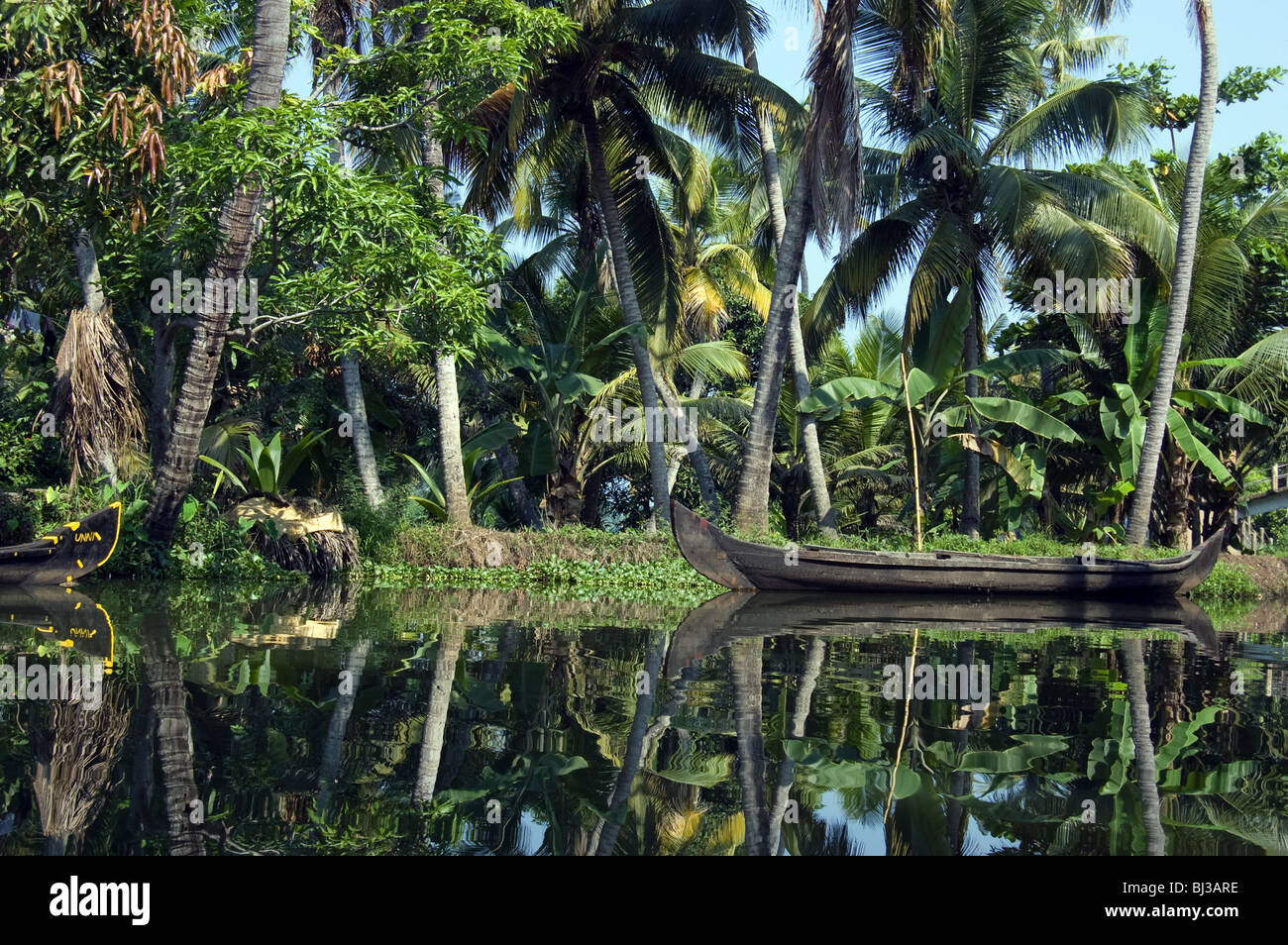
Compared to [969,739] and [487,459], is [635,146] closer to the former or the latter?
[487,459]

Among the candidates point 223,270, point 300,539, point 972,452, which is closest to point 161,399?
point 300,539

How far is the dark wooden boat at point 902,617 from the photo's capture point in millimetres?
11336

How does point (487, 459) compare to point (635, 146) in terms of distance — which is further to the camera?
point (487, 459)

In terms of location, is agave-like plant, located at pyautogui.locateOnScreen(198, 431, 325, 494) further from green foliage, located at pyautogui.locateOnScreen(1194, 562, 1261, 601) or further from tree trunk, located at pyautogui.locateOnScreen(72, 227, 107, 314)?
green foliage, located at pyautogui.locateOnScreen(1194, 562, 1261, 601)

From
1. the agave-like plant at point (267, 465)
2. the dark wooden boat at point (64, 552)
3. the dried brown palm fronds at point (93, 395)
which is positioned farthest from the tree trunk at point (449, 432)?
the dark wooden boat at point (64, 552)

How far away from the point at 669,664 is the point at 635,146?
37.8ft

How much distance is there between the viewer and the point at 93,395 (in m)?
15.1

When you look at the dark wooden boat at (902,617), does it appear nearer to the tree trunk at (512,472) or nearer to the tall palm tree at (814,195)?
the tall palm tree at (814,195)

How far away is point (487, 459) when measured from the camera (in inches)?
Result: 933

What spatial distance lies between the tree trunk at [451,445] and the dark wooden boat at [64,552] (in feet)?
18.1

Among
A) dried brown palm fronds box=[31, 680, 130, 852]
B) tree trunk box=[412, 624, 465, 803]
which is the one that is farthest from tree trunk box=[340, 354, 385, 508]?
dried brown palm fronds box=[31, 680, 130, 852]

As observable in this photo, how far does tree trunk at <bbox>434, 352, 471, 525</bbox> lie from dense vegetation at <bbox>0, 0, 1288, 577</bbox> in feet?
0.20

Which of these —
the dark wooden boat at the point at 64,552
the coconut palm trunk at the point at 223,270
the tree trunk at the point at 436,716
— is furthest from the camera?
the dark wooden boat at the point at 64,552
